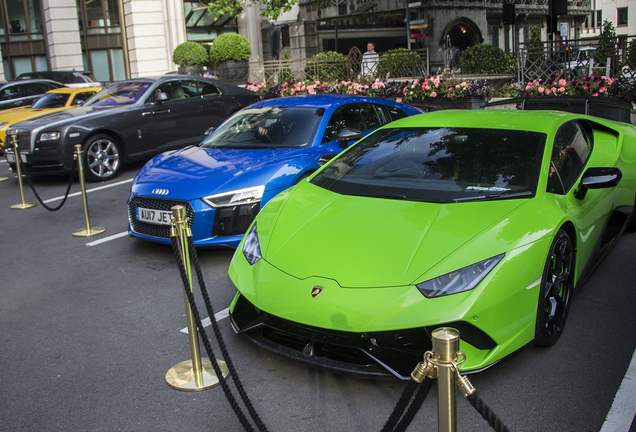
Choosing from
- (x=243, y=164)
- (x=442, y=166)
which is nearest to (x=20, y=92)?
(x=243, y=164)

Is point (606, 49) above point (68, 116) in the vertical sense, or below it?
above

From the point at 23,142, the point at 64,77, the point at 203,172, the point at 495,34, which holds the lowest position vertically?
the point at 203,172

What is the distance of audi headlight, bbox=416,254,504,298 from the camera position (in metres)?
2.86

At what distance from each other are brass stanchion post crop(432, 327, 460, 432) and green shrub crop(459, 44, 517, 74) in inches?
788

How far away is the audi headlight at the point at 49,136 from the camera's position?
29.7 feet

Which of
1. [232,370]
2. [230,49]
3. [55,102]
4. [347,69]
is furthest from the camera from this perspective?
[230,49]

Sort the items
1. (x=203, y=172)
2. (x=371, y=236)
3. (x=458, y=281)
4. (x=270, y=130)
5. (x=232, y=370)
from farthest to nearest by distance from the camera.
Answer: (x=270, y=130)
(x=203, y=172)
(x=371, y=236)
(x=458, y=281)
(x=232, y=370)

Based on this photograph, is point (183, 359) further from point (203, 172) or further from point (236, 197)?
point (203, 172)


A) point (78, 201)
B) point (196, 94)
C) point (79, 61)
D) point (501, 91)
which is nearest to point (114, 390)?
point (78, 201)

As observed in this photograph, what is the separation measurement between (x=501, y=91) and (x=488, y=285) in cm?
1242

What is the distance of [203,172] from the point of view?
544cm

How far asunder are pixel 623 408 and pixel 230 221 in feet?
10.8

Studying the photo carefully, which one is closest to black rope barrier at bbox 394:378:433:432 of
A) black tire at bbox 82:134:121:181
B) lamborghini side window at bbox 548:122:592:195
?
lamborghini side window at bbox 548:122:592:195

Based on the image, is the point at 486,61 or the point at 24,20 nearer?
the point at 486,61
